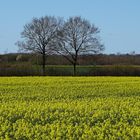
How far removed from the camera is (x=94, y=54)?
6994 cm

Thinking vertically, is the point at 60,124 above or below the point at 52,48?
below

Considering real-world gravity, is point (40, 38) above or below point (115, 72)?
above

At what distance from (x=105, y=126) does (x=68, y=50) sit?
57916 millimetres

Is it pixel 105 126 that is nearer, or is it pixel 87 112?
pixel 105 126

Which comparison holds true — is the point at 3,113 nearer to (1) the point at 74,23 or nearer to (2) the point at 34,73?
(2) the point at 34,73

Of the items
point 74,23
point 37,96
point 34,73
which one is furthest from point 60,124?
point 74,23

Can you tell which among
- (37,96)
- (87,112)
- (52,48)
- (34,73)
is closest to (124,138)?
(87,112)

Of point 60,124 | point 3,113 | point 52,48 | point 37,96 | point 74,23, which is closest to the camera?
point 60,124

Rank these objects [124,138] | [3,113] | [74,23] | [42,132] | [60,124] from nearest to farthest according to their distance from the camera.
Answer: [124,138]
[42,132]
[60,124]
[3,113]
[74,23]

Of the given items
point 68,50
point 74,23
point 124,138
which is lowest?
point 124,138

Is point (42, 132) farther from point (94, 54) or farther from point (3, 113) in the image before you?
point (94, 54)

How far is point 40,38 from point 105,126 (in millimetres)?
59195

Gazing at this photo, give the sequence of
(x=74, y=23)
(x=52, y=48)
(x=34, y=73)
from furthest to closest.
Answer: (x=74, y=23) < (x=52, y=48) < (x=34, y=73)

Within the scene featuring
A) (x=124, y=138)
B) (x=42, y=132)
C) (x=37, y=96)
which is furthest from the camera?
(x=37, y=96)
